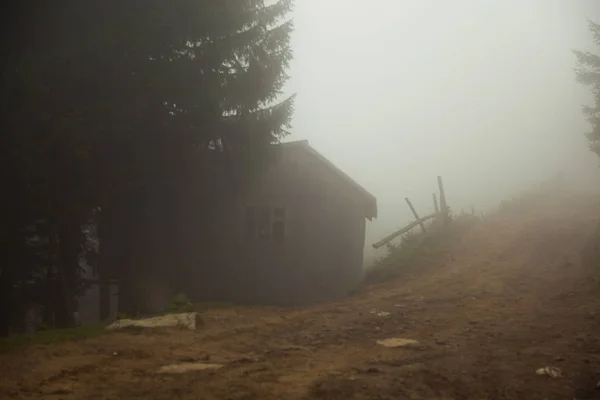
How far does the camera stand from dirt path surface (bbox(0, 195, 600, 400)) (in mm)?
5996

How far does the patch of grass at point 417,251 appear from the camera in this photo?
16438 mm

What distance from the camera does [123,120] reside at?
12883 mm

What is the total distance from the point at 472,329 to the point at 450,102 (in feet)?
254

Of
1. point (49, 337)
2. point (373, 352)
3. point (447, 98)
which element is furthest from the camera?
point (447, 98)

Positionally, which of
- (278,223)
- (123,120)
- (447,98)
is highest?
(447,98)

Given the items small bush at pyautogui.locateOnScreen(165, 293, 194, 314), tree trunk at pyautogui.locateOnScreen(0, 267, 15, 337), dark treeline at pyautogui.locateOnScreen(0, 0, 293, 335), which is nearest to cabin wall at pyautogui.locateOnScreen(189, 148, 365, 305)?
dark treeline at pyautogui.locateOnScreen(0, 0, 293, 335)

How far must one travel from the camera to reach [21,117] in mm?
12070

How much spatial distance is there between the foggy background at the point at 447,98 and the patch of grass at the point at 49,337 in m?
30.6

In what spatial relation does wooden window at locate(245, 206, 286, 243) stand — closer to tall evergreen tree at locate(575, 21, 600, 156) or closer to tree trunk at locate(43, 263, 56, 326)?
tree trunk at locate(43, 263, 56, 326)

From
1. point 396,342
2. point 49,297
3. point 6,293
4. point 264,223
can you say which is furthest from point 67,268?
point 396,342

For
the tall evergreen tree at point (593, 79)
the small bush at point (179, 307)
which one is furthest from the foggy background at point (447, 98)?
the small bush at point (179, 307)

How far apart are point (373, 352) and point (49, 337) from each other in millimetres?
5430

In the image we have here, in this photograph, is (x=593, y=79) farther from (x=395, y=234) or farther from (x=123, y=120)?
(x=123, y=120)

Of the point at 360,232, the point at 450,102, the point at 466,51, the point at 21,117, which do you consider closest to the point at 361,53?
the point at 466,51
